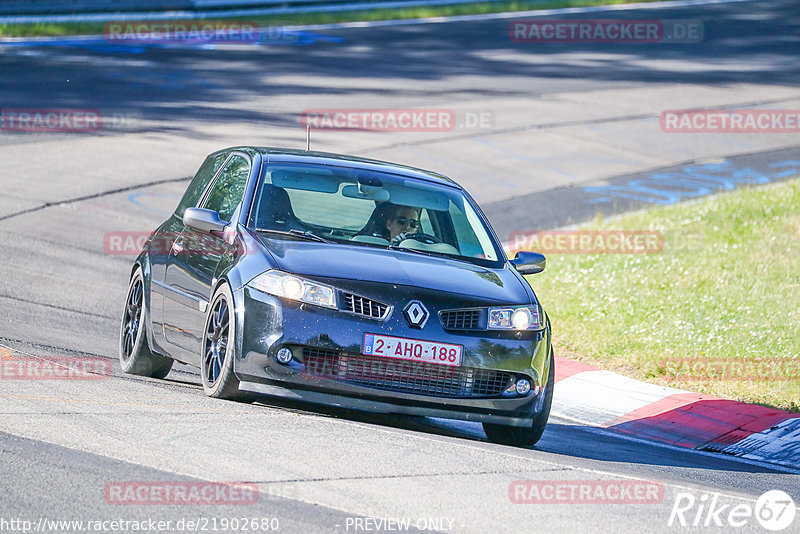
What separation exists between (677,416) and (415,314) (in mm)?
3326

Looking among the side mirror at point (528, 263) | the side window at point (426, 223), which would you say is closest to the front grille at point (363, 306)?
the side window at point (426, 223)

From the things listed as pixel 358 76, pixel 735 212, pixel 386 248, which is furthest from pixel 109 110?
pixel 386 248

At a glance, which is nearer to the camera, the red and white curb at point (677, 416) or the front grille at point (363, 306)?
the front grille at point (363, 306)

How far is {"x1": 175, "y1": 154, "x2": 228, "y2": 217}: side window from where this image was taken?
934 centimetres

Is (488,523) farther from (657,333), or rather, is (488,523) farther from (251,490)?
(657,333)

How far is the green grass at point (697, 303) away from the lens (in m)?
11.2

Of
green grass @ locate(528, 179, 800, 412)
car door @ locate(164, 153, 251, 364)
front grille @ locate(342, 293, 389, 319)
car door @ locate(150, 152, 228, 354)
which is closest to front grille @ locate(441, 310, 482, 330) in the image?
front grille @ locate(342, 293, 389, 319)

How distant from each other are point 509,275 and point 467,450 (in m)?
1.60

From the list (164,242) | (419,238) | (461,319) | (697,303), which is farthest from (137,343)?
(697,303)

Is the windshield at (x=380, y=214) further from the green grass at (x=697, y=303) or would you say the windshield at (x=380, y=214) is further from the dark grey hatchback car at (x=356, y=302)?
the green grass at (x=697, y=303)

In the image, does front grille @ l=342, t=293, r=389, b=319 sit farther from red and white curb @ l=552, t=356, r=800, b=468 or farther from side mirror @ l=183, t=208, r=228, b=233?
red and white curb @ l=552, t=356, r=800, b=468

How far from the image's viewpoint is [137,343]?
9156 mm

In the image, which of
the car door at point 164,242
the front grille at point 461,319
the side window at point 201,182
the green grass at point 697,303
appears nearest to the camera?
the front grille at point 461,319

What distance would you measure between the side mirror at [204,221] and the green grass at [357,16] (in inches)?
926
